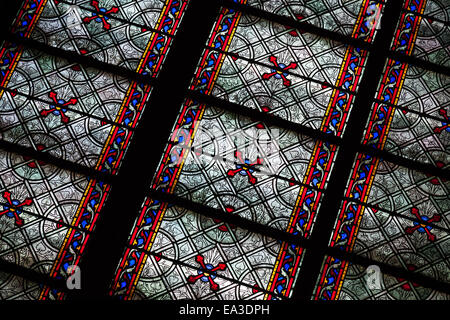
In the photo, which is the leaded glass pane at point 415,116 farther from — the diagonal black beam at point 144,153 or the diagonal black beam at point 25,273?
the diagonal black beam at point 25,273

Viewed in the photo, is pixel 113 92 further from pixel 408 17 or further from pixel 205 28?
pixel 408 17

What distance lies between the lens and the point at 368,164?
5.89 metres

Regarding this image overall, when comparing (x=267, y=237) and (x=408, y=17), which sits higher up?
(x=408, y=17)

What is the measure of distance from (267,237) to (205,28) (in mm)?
2031

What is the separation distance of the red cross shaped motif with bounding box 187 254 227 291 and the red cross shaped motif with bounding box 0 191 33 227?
1.44 m

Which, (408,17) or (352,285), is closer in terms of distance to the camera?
(352,285)

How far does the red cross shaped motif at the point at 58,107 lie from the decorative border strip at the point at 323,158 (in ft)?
6.90

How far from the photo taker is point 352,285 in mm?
5496

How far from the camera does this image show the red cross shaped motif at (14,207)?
18.0 ft

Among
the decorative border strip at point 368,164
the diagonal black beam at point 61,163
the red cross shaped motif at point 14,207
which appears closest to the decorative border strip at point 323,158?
the decorative border strip at point 368,164

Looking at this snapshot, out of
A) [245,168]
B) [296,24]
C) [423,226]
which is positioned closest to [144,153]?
[245,168]

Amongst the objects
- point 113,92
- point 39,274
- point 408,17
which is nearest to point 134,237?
point 39,274

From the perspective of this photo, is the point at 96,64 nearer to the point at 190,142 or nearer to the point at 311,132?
the point at 190,142

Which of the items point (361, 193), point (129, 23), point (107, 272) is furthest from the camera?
point (129, 23)
